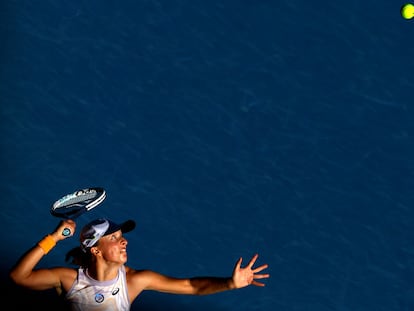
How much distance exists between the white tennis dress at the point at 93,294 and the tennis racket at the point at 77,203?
0.88m

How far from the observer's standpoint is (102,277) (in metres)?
14.3

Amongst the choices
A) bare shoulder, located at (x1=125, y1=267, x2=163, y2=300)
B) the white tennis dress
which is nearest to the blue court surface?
bare shoulder, located at (x1=125, y1=267, x2=163, y2=300)

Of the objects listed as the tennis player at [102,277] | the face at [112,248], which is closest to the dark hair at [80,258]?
the tennis player at [102,277]

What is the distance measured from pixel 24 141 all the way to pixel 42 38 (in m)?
3.03

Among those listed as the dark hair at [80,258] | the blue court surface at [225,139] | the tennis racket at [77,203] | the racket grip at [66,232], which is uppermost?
the blue court surface at [225,139]

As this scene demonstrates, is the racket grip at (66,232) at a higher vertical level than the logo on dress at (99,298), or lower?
higher

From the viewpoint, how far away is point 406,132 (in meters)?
28.3

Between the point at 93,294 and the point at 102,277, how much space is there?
0.79 ft

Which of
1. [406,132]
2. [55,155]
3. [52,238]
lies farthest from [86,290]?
[406,132]

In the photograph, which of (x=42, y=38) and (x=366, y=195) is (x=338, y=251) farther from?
(x=42, y=38)

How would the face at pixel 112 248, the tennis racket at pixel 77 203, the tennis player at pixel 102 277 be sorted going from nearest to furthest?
the tennis player at pixel 102 277 < the face at pixel 112 248 < the tennis racket at pixel 77 203

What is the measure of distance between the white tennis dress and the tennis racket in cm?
88

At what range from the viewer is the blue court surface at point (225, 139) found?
2644 cm

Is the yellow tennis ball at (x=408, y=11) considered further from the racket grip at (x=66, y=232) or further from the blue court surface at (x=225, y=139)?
the racket grip at (x=66, y=232)
